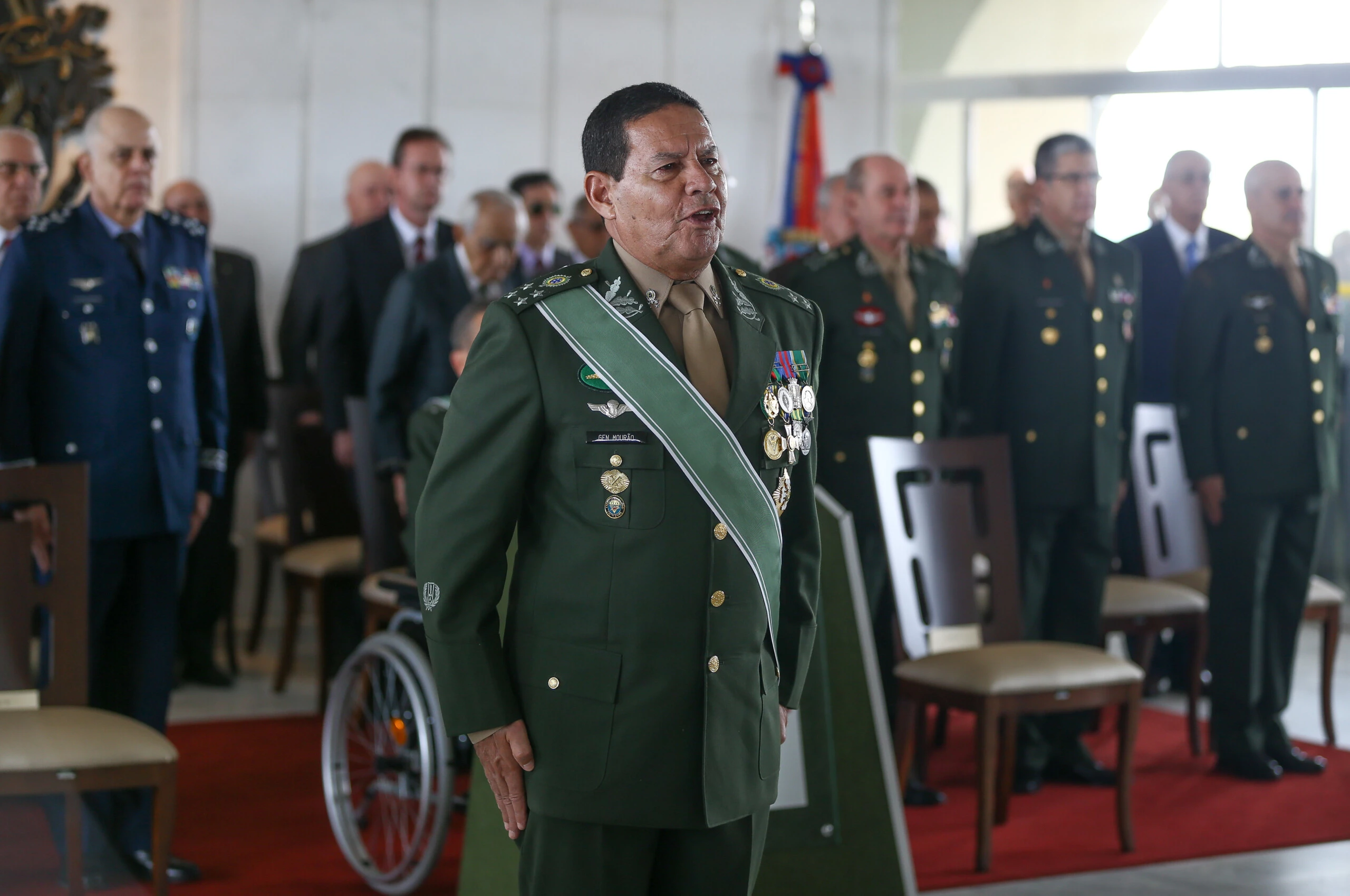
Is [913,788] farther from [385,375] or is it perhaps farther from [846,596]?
[385,375]

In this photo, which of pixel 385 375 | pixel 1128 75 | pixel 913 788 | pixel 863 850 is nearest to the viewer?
pixel 863 850

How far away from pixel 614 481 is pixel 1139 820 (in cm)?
270

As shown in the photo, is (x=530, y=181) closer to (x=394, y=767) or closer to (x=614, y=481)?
(x=394, y=767)

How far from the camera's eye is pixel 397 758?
126 inches

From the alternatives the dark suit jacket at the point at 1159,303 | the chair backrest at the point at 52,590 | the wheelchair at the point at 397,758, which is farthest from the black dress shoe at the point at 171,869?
the dark suit jacket at the point at 1159,303

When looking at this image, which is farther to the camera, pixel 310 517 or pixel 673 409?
pixel 310 517

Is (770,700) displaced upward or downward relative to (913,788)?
upward

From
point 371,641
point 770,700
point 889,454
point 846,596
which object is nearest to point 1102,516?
point 889,454

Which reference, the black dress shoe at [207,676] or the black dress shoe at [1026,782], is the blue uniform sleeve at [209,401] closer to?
the black dress shoe at [207,676]

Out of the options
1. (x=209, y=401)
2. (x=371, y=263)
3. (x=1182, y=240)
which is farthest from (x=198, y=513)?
(x=1182, y=240)

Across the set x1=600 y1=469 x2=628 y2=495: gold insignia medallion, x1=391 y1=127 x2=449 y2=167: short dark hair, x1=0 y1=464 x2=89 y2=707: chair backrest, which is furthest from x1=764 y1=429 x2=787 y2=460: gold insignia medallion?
x1=391 y1=127 x2=449 y2=167: short dark hair

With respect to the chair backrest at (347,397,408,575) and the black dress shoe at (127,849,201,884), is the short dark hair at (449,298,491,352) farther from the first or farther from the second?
the black dress shoe at (127,849,201,884)

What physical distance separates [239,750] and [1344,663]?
438 cm

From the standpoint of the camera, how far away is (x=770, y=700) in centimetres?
172
